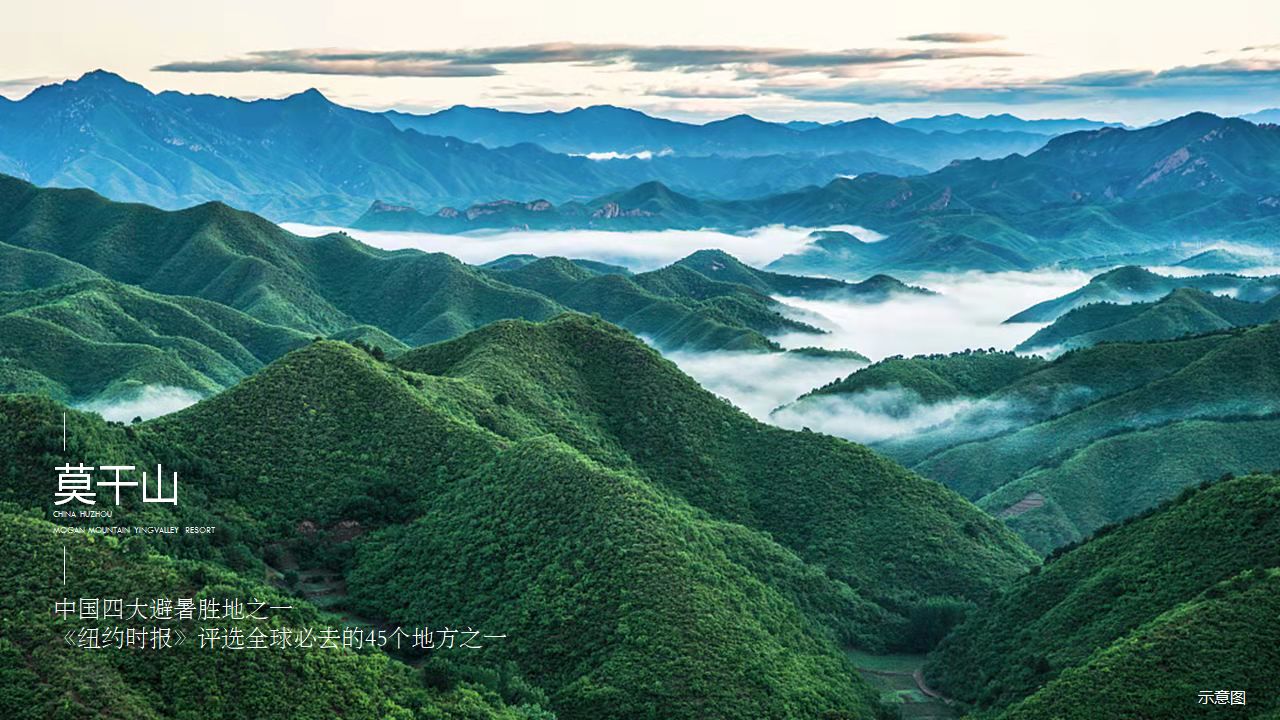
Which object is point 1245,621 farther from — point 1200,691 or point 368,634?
point 368,634

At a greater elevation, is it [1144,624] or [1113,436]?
[1144,624]

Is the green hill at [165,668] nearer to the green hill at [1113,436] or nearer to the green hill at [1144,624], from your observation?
the green hill at [1144,624]

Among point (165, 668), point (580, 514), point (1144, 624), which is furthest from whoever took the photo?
point (580, 514)

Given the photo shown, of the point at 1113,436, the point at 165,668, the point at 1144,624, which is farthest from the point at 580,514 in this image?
the point at 1113,436

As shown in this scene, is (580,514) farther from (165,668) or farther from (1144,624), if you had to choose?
(1144,624)

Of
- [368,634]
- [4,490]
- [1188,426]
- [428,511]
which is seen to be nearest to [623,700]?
[368,634]
